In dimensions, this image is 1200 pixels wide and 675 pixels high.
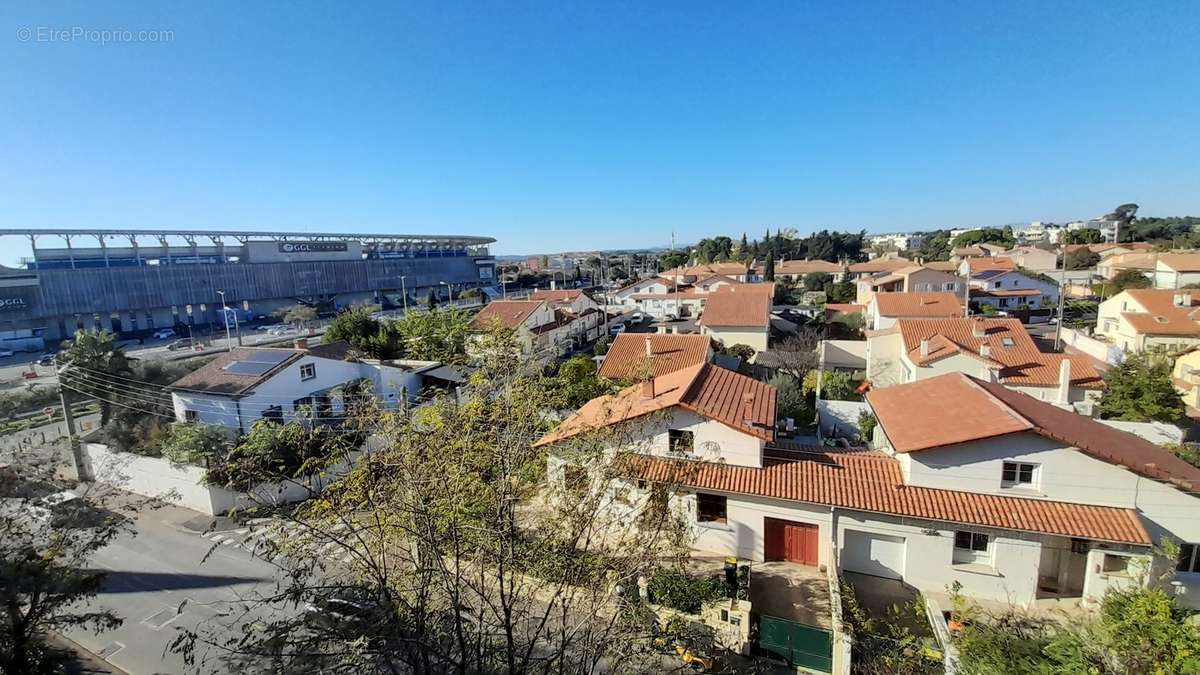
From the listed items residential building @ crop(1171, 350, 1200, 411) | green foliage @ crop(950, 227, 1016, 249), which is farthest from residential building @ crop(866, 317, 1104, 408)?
green foliage @ crop(950, 227, 1016, 249)

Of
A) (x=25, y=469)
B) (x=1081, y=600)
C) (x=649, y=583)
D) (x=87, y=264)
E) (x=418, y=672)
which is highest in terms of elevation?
(x=87, y=264)

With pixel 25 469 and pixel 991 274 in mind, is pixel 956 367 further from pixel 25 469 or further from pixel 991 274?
pixel 991 274

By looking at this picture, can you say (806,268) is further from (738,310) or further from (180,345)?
(180,345)

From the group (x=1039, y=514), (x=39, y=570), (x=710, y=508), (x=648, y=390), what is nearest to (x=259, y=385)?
(x=39, y=570)

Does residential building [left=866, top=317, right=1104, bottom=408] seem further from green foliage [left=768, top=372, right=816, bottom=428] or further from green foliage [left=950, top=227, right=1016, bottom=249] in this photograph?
green foliage [left=950, top=227, right=1016, bottom=249]

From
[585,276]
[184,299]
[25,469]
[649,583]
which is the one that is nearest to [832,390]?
[649,583]

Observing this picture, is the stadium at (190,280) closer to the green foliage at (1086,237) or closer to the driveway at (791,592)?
the driveway at (791,592)

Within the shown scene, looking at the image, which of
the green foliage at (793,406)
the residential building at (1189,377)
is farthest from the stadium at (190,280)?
the residential building at (1189,377)

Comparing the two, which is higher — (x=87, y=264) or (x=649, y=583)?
(x=87, y=264)

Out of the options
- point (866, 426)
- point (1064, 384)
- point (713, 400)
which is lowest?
point (866, 426)
